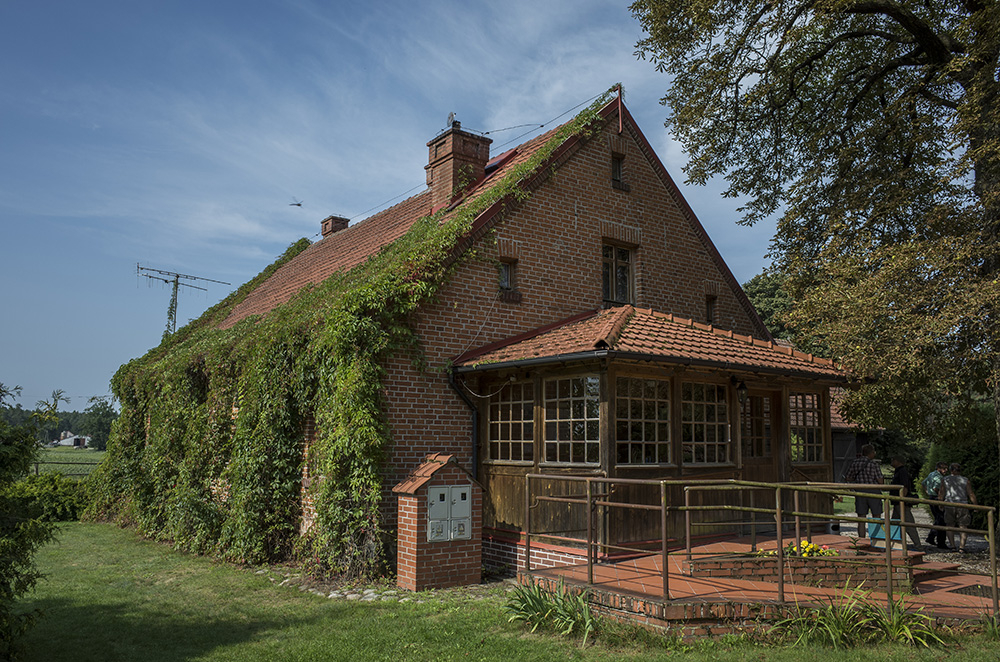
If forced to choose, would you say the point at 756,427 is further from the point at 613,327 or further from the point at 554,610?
the point at 554,610

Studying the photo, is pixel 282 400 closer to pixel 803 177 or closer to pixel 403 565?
pixel 403 565

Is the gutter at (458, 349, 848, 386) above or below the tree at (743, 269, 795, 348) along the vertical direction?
below

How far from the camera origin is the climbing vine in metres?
9.78

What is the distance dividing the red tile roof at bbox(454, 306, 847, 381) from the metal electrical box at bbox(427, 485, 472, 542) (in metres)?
1.93

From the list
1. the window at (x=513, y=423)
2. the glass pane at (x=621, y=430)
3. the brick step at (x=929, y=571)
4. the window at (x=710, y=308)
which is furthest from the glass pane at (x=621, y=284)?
the brick step at (x=929, y=571)

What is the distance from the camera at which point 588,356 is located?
8.88 metres

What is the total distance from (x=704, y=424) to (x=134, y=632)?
7.76 m

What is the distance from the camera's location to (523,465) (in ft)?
34.3

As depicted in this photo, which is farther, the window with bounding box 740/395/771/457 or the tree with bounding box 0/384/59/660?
the window with bounding box 740/395/771/457

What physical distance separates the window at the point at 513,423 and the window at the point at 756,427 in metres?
3.66

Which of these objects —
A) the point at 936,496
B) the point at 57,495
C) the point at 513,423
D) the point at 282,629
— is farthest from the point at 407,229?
the point at 57,495

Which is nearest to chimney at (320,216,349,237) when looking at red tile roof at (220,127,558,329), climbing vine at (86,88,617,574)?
red tile roof at (220,127,558,329)

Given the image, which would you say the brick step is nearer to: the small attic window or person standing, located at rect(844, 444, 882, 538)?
person standing, located at rect(844, 444, 882, 538)

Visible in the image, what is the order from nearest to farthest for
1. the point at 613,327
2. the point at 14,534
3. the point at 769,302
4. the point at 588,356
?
the point at 14,534, the point at 588,356, the point at 613,327, the point at 769,302
